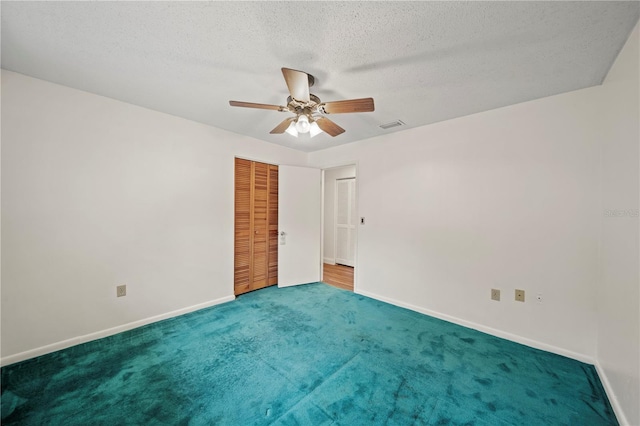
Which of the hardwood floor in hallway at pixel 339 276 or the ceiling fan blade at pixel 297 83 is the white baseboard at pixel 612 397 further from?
the ceiling fan blade at pixel 297 83

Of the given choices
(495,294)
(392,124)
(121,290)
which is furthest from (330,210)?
(121,290)

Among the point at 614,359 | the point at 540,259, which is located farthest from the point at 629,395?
the point at 540,259

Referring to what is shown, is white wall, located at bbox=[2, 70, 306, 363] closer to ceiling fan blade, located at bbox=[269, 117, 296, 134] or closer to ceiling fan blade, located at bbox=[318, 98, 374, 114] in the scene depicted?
ceiling fan blade, located at bbox=[269, 117, 296, 134]

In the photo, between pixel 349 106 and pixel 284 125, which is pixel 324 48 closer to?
Result: pixel 349 106

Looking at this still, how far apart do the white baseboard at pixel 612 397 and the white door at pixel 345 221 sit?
378 centimetres

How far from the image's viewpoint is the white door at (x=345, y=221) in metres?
5.35

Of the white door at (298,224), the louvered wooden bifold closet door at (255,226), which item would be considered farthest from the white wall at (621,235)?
the louvered wooden bifold closet door at (255,226)

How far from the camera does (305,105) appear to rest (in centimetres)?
189

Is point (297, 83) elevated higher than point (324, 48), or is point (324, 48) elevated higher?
point (324, 48)

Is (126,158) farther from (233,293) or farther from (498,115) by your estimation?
(498,115)

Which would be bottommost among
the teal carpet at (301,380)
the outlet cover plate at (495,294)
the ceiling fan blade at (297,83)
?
the teal carpet at (301,380)

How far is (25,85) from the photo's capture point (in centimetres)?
194

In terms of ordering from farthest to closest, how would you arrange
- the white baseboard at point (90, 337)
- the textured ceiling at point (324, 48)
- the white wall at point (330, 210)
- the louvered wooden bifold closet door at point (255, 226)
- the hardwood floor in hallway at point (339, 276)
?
1. the white wall at point (330, 210)
2. the hardwood floor in hallway at point (339, 276)
3. the louvered wooden bifold closet door at point (255, 226)
4. the white baseboard at point (90, 337)
5. the textured ceiling at point (324, 48)

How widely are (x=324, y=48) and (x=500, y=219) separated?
7.68 feet
